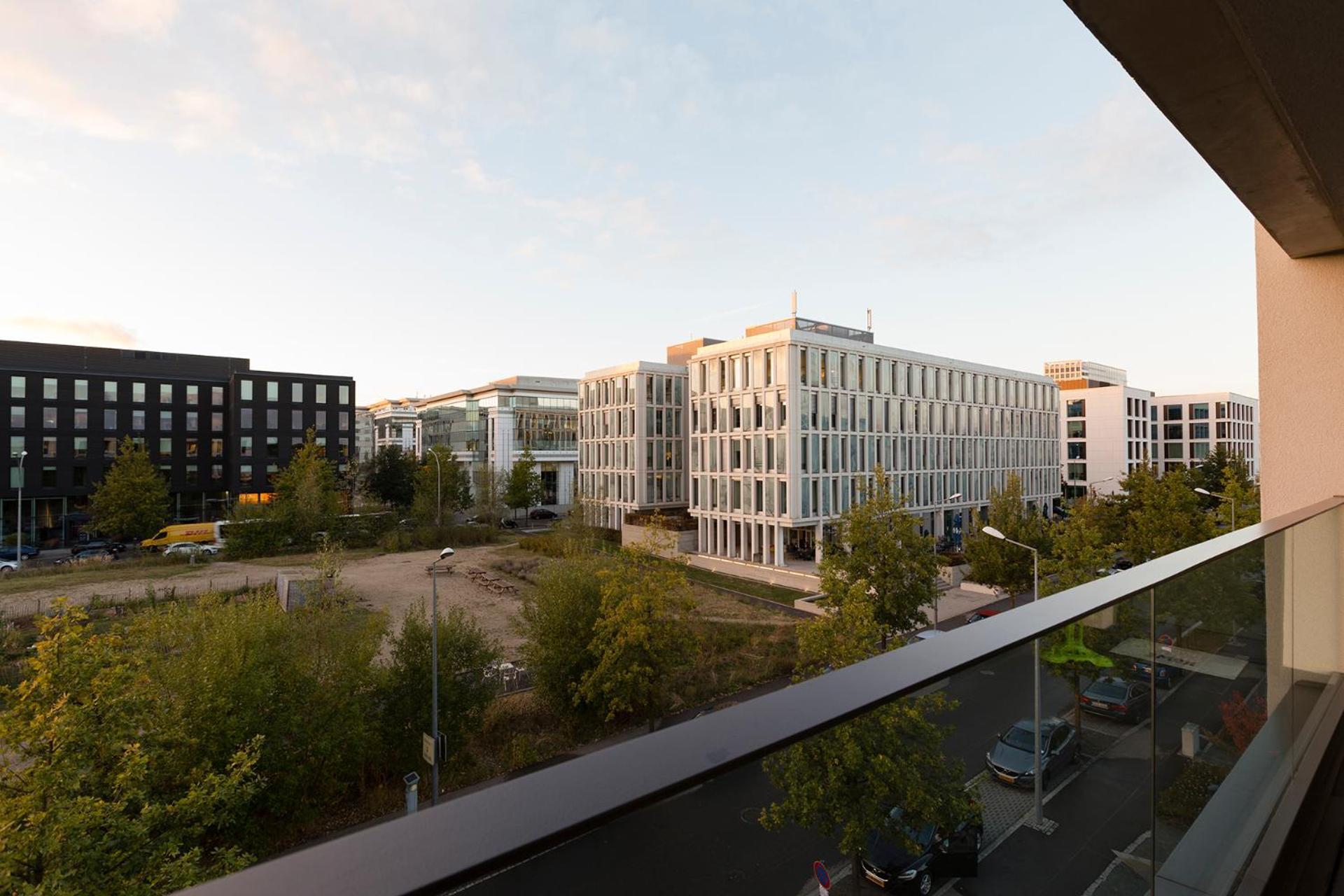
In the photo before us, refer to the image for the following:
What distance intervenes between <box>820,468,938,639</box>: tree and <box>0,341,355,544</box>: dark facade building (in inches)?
1619

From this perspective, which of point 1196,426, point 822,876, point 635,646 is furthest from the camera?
point 1196,426

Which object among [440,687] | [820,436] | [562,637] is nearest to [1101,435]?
[820,436]

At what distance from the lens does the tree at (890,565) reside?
16.6 metres

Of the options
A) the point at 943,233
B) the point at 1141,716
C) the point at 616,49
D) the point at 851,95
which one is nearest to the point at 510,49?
the point at 616,49

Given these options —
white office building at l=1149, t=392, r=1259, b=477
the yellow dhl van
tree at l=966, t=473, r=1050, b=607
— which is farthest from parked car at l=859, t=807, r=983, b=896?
white office building at l=1149, t=392, r=1259, b=477

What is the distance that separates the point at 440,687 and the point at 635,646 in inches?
157

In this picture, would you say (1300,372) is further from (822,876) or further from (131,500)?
(131,500)

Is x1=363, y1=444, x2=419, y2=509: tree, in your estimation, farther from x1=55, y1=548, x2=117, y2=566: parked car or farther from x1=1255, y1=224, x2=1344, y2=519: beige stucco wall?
x1=1255, y1=224, x2=1344, y2=519: beige stucco wall

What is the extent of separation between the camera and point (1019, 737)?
1.45m

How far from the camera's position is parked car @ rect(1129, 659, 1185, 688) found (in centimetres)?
186

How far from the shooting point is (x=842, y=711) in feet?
2.86

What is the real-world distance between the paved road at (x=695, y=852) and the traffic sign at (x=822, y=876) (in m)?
0.01

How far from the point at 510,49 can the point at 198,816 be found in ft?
52.1

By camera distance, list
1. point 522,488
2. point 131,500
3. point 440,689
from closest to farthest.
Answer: point 440,689 → point 131,500 → point 522,488
